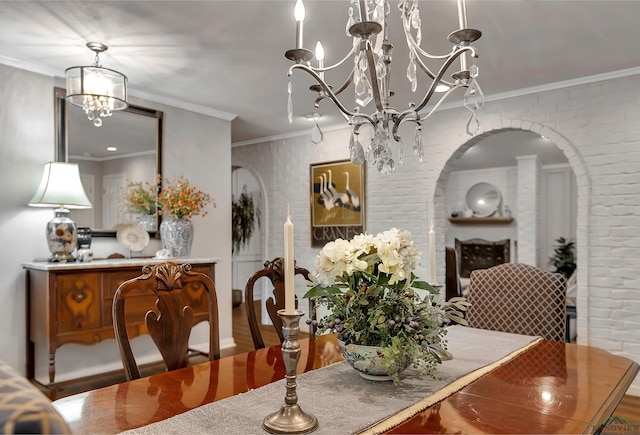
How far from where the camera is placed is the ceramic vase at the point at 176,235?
3.90m

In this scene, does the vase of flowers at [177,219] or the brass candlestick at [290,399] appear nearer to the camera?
the brass candlestick at [290,399]

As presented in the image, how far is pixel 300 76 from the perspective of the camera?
11.8 ft

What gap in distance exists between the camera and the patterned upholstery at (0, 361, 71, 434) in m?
0.35

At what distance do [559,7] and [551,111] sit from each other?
1.49 metres

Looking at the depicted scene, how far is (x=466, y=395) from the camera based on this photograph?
125cm

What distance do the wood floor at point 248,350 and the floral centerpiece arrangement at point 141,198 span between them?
1362 mm

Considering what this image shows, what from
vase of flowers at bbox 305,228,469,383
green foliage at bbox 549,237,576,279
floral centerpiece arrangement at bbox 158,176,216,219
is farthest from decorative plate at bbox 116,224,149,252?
green foliage at bbox 549,237,576,279

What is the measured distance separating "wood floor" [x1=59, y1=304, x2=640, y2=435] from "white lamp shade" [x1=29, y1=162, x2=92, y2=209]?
1315 mm

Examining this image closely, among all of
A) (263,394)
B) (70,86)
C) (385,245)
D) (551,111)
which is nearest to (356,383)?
(263,394)

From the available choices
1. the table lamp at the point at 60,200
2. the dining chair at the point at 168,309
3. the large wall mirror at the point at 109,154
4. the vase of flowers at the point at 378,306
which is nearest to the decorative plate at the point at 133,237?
the large wall mirror at the point at 109,154

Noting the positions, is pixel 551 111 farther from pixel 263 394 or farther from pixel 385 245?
pixel 263 394

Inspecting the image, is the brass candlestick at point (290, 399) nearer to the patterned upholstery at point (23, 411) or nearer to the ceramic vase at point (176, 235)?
the patterned upholstery at point (23, 411)

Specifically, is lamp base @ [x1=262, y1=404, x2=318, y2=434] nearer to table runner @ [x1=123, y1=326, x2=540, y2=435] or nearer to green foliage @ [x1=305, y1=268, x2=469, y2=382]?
table runner @ [x1=123, y1=326, x2=540, y2=435]

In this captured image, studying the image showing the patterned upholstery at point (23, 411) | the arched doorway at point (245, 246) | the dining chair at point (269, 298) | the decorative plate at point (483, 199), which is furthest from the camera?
the decorative plate at point (483, 199)
